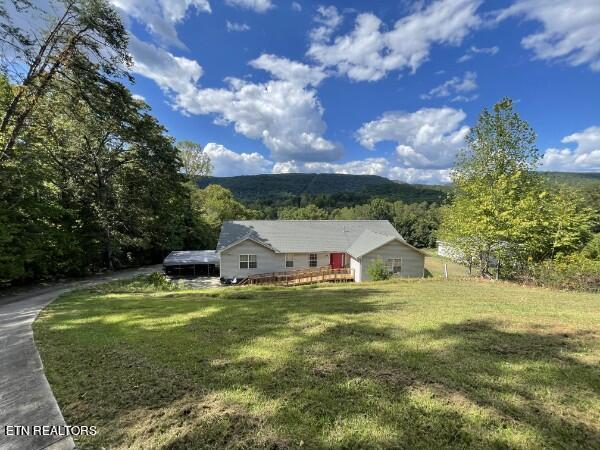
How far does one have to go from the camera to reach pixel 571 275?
13734 mm

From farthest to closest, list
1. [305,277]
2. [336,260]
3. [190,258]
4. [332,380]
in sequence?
[336,260], [190,258], [305,277], [332,380]

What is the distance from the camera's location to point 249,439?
2.98 meters

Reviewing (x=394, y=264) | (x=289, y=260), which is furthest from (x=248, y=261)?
(x=394, y=264)

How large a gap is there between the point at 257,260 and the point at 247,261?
0.88m

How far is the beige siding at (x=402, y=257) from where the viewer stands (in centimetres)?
2378

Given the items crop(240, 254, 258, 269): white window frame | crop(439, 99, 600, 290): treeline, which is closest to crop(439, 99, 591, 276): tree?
crop(439, 99, 600, 290): treeline

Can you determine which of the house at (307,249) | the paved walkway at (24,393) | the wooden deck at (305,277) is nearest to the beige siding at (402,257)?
the house at (307,249)

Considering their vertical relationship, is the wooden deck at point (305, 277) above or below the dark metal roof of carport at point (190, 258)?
below

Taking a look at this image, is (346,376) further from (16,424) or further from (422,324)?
(16,424)

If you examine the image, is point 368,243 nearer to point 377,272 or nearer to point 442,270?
point 377,272

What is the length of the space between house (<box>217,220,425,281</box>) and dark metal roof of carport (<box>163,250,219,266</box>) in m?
2.33

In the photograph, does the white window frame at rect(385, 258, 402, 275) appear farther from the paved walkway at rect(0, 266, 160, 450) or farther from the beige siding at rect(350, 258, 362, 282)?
the paved walkway at rect(0, 266, 160, 450)

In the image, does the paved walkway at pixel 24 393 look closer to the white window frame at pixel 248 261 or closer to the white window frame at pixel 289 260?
the white window frame at pixel 248 261

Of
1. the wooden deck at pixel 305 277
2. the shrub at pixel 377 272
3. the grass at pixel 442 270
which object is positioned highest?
the shrub at pixel 377 272
